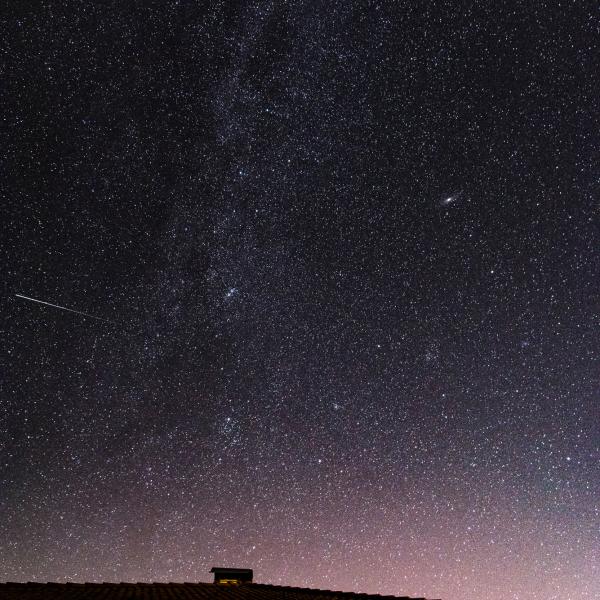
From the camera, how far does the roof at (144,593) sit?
33.2ft

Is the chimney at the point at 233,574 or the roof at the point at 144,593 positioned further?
the chimney at the point at 233,574

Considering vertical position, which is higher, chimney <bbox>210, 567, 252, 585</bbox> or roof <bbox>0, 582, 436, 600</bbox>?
chimney <bbox>210, 567, 252, 585</bbox>

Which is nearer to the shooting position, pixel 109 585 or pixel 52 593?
pixel 52 593

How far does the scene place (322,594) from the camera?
39.2 feet

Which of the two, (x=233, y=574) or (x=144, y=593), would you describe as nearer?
(x=144, y=593)

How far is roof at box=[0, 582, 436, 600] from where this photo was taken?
10.1 metres

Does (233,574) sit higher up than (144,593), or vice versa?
(233,574)

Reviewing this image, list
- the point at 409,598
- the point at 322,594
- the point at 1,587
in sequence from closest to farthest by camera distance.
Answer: the point at 409,598, the point at 1,587, the point at 322,594

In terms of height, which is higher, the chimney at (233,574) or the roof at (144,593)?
the chimney at (233,574)

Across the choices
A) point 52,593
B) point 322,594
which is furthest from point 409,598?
point 52,593

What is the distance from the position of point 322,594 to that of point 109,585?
485 centimetres

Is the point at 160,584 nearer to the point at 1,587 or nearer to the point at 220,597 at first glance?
the point at 220,597

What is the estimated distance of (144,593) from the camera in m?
11.8

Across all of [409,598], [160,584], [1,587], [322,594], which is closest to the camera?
[409,598]
